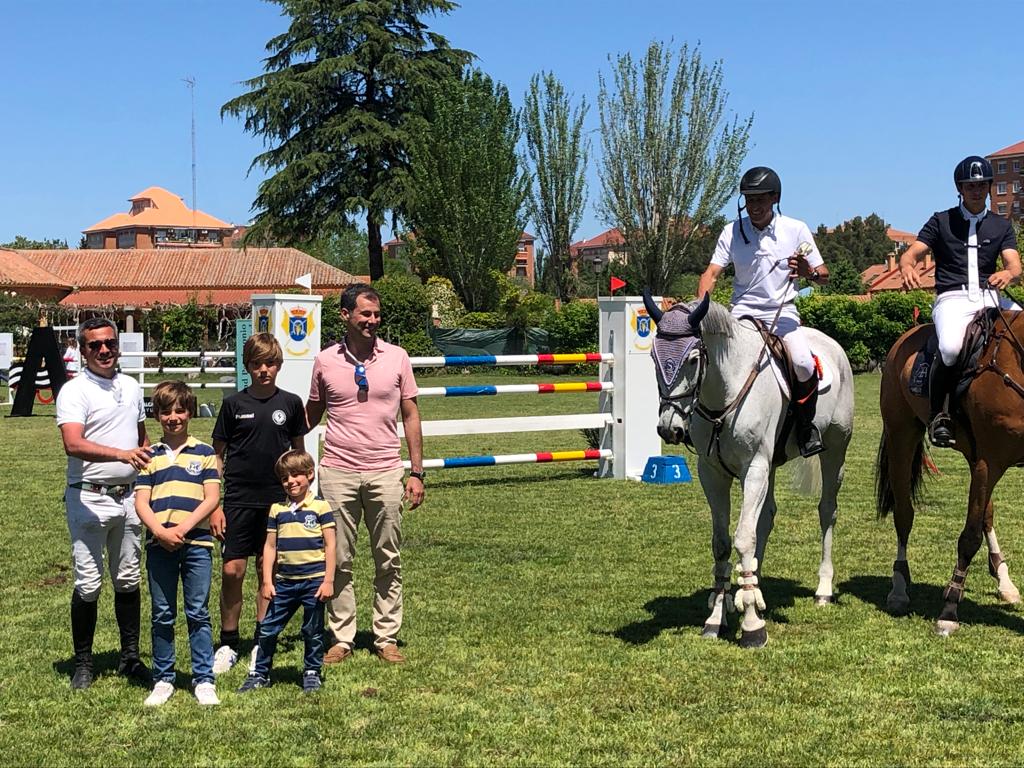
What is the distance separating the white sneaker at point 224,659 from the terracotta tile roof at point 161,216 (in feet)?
492

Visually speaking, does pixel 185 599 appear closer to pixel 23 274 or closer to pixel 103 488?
pixel 103 488

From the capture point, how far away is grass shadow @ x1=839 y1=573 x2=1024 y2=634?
6.80 metres

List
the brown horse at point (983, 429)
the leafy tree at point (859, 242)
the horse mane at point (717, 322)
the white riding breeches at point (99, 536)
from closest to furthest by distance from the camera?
the white riding breeches at point (99, 536), the horse mane at point (717, 322), the brown horse at point (983, 429), the leafy tree at point (859, 242)

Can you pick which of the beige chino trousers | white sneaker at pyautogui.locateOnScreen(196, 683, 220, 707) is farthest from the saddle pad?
white sneaker at pyautogui.locateOnScreen(196, 683, 220, 707)

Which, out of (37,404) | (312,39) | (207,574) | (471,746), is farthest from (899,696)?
(312,39)

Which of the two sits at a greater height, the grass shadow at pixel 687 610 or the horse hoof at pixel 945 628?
the horse hoof at pixel 945 628

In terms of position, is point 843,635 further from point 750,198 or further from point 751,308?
point 750,198

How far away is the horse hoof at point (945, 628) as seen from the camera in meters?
6.47

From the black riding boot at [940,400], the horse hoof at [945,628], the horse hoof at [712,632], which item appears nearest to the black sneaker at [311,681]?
the horse hoof at [712,632]

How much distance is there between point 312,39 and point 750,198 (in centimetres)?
4493

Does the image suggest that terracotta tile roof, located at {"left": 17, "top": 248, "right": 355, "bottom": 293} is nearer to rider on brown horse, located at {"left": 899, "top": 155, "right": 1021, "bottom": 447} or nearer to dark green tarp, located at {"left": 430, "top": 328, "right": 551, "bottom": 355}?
dark green tarp, located at {"left": 430, "top": 328, "right": 551, "bottom": 355}

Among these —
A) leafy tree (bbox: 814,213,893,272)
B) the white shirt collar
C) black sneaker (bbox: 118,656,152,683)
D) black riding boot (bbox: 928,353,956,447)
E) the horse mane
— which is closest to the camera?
black sneaker (bbox: 118,656,152,683)

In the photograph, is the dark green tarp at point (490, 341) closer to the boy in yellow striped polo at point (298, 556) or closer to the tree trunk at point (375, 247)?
the tree trunk at point (375, 247)

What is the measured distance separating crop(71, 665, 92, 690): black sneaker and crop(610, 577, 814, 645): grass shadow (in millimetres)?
2837
